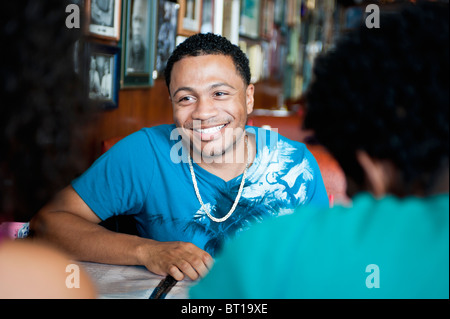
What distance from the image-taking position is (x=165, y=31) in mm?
2502

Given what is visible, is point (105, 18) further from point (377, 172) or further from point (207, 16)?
point (377, 172)

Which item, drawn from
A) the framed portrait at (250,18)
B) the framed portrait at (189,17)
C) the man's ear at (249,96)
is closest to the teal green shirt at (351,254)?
the man's ear at (249,96)

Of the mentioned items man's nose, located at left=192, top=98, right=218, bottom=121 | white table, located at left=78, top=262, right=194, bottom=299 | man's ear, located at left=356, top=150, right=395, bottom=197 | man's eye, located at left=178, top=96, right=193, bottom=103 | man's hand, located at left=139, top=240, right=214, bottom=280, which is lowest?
white table, located at left=78, top=262, right=194, bottom=299

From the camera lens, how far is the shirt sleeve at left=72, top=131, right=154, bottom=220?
1397 mm

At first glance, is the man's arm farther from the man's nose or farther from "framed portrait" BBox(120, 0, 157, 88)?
"framed portrait" BBox(120, 0, 157, 88)

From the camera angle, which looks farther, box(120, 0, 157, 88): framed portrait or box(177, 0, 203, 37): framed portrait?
box(177, 0, 203, 37): framed portrait

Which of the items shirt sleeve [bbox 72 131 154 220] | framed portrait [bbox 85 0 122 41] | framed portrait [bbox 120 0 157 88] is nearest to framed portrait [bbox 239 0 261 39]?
framed portrait [bbox 120 0 157 88]

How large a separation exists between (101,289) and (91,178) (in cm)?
46

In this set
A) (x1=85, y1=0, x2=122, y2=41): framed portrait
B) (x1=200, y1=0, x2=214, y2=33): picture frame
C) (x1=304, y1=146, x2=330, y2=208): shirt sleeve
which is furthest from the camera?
(x1=200, y1=0, x2=214, y2=33): picture frame

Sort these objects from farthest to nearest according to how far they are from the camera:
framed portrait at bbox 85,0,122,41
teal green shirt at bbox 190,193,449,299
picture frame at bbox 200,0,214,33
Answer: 1. picture frame at bbox 200,0,214,33
2. framed portrait at bbox 85,0,122,41
3. teal green shirt at bbox 190,193,449,299

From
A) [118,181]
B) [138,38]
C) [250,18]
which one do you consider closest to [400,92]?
[118,181]

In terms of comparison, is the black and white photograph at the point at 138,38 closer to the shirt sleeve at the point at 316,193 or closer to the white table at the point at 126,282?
the shirt sleeve at the point at 316,193

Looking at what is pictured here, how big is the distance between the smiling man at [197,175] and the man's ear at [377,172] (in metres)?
0.72

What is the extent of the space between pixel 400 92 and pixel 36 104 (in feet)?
1.66
